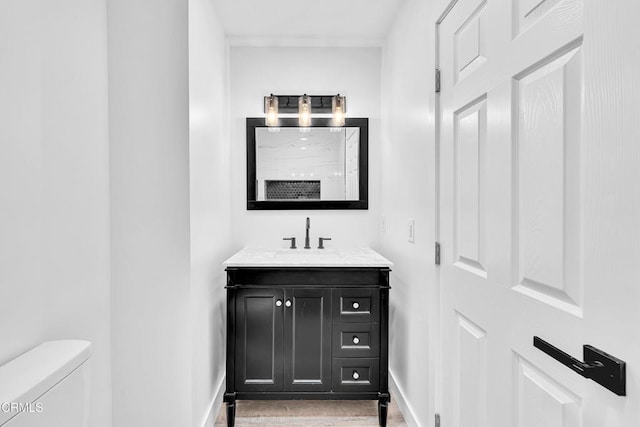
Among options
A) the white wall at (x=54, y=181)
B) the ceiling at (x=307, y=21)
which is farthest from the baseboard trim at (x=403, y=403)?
the ceiling at (x=307, y=21)

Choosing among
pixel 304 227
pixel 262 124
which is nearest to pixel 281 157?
pixel 262 124

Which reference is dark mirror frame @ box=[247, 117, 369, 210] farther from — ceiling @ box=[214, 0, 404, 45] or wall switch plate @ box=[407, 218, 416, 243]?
wall switch plate @ box=[407, 218, 416, 243]

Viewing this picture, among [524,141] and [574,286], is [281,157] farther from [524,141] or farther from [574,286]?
[574,286]

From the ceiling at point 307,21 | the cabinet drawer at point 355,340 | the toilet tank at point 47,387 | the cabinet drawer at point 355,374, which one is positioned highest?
the ceiling at point 307,21

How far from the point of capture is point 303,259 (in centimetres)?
228

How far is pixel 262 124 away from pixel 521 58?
207cm

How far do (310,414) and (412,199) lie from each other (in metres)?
1.42

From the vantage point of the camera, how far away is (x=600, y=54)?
77 centimetres

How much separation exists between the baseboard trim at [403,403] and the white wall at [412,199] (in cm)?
3

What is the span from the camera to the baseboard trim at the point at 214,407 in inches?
81.2

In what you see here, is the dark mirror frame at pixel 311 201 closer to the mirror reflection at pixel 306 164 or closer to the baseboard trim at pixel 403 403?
the mirror reflection at pixel 306 164

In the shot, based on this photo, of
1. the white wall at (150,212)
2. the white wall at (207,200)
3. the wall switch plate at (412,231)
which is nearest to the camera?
the white wall at (150,212)

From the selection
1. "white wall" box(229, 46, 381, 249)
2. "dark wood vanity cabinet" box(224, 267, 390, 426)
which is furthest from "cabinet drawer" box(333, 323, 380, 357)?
"white wall" box(229, 46, 381, 249)

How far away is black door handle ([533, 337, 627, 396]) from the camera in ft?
2.33
